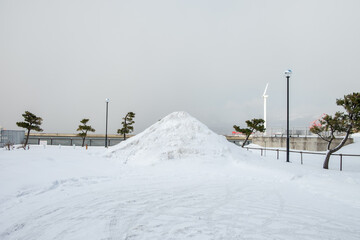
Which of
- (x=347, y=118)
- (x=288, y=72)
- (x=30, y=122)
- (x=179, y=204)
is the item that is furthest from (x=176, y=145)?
(x=30, y=122)

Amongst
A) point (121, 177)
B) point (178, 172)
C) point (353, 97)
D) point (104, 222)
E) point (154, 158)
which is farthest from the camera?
point (353, 97)

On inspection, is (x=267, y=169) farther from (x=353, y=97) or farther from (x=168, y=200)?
(x=353, y=97)

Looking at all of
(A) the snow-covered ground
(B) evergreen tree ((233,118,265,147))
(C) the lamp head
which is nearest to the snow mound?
(A) the snow-covered ground

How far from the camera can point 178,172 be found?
9789 mm

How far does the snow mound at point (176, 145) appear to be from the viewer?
12.0 metres

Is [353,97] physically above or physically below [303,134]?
above

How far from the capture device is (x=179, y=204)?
5.13 m

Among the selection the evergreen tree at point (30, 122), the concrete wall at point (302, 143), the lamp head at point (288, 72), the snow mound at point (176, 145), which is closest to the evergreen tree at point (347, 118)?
the lamp head at point (288, 72)

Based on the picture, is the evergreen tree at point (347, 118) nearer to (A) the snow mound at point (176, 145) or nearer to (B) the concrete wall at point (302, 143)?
(A) the snow mound at point (176, 145)

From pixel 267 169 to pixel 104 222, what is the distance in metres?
8.23

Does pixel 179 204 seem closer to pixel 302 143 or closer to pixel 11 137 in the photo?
pixel 302 143

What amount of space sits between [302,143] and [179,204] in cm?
2569

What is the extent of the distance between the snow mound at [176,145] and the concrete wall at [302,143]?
16407mm

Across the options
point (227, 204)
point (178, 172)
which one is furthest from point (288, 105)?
point (227, 204)
